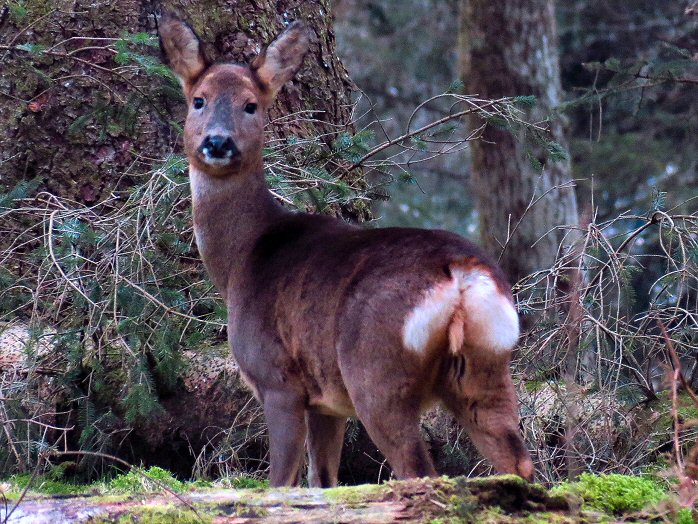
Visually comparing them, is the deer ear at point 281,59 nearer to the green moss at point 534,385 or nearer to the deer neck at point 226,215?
the deer neck at point 226,215

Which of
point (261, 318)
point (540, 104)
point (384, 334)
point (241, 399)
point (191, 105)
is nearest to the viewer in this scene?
point (384, 334)

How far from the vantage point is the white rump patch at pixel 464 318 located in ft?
15.1

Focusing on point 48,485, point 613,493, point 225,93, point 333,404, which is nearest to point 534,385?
point 333,404

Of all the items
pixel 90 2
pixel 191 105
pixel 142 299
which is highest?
pixel 90 2

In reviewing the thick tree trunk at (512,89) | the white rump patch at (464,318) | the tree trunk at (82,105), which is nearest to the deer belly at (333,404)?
the white rump patch at (464,318)

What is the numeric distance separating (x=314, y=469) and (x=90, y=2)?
13.2 ft

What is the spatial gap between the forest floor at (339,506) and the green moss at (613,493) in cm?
35

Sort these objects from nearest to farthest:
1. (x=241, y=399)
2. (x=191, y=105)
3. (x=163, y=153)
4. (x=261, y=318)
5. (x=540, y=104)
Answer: (x=261, y=318) → (x=191, y=105) → (x=241, y=399) → (x=163, y=153) → (x=540, y=104)

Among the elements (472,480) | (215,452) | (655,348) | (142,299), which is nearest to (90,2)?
(142,299)

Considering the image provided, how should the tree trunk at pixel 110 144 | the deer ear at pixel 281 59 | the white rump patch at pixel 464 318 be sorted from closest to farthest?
the white rump patch at pixel 464 318, the deer ear at pixel 281 59, the tree trunk at pixel 110 144

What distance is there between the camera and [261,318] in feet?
18.4

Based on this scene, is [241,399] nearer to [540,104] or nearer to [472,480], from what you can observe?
[472,480]

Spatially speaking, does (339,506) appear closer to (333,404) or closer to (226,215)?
(333,404)

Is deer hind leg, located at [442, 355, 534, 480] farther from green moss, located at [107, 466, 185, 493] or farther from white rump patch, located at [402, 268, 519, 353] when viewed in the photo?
green moss, located at [107, 466, 185, 493]
